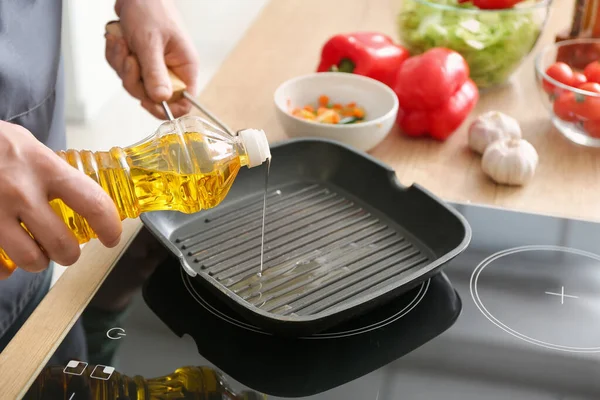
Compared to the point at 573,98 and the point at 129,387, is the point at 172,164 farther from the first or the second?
the point at 573,98

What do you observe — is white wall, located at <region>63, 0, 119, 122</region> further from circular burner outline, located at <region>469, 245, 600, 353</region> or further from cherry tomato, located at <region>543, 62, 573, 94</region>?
circular burner outline, located at <region>469, 245, 600, 353</region>

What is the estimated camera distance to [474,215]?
1.04 metres

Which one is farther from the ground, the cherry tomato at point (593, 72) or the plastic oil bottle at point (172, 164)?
the plastic oil bottle at point (172, 164)

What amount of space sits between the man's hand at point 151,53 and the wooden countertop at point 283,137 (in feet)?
0.41

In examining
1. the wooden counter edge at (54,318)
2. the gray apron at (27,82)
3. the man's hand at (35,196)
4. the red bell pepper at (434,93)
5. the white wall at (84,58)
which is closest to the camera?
the man's hand at (35,196)

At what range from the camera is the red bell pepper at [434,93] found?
3.92ft

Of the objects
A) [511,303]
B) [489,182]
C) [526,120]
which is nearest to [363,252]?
[511,303]

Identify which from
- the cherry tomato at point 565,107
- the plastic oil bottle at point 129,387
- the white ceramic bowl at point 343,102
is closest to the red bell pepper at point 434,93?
the white ceramic bowl at point 343,102

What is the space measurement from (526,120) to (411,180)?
0.28 m

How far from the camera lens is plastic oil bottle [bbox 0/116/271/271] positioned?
0.77 metres

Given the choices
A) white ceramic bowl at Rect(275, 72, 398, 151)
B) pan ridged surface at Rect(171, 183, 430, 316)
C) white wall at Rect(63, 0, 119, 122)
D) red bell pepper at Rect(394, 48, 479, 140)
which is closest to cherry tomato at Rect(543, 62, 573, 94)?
red bell pepper at Rect(394, 48, 479, 140)

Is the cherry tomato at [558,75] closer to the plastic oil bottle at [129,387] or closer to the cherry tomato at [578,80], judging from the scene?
the cherry tomato at [578,80]

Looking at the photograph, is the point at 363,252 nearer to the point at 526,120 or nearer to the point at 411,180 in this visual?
the point at 411,180

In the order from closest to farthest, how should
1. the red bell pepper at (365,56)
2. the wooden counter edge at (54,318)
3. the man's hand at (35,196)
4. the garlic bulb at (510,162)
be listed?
the man's hand at (35,196), the wooden counter edge at (54,318), the garlic bulb at (510,162), the red bell pepper at (365,56)
